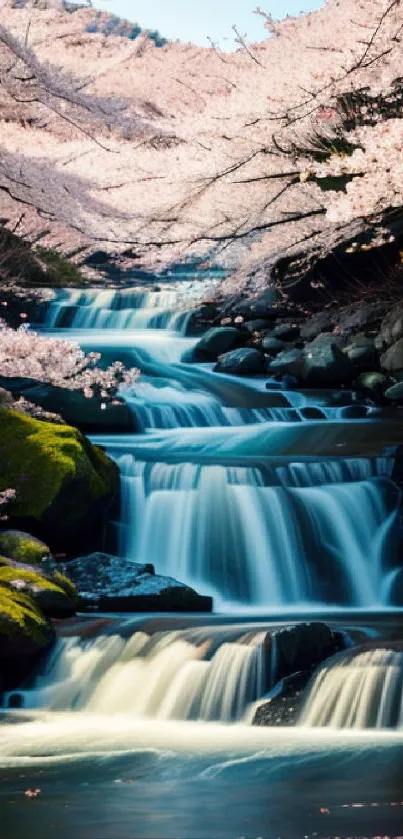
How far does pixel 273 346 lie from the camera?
20.8 metres

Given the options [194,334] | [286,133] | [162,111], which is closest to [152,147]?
[162,111]

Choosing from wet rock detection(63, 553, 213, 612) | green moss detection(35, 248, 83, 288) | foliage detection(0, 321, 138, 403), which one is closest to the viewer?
wet rock detection(63, 553, 213, 612)

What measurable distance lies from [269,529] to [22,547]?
2.85m

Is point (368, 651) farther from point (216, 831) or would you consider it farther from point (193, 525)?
point (193, 525)

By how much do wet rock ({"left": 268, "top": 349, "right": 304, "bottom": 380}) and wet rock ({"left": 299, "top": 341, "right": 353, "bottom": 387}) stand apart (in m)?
Result: 0.15

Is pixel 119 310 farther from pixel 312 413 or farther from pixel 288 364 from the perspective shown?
pixel 312 413

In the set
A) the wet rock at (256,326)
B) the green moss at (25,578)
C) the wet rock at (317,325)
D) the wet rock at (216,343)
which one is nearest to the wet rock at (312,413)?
the wet rock at (317,325)

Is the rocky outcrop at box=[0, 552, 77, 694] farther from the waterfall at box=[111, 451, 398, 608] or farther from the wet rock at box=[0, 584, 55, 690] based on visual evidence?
the waterfall at box=[111, 451, 398, 608]

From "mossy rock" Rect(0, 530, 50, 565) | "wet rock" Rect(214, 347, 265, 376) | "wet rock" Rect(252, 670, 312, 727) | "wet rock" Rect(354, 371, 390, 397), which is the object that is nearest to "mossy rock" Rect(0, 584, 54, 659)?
"mossy rock" Rect(0, 530, 50, 565)

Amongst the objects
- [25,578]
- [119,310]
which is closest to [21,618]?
[25,578]

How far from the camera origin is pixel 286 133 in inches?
479

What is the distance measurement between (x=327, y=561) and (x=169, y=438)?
462 centimetres

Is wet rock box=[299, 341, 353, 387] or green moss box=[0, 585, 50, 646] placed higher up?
wet rock box=[299, 341, 353, 387]

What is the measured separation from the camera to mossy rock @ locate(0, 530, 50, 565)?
36.7ft
